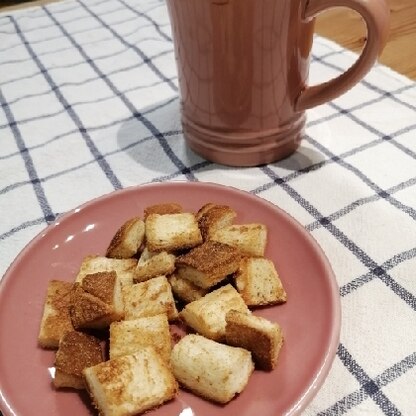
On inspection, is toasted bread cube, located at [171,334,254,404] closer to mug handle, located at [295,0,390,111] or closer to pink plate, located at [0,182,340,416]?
pink plate, located at [0,182,340,416]

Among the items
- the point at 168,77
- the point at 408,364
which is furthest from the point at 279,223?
the point at 168,77

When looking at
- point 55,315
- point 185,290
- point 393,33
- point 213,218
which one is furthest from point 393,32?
point 55,315

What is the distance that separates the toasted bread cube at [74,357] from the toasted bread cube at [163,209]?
8.0 inches

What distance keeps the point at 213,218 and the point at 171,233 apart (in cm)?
7

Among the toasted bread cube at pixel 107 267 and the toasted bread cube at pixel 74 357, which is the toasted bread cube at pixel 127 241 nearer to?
the toasted bread cube at pixel 107 267

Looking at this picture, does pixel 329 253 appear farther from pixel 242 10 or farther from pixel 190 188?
pixel 242 10

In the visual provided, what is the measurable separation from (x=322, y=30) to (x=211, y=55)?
679mm

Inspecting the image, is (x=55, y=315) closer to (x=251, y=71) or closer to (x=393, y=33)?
(x=251, y=71)

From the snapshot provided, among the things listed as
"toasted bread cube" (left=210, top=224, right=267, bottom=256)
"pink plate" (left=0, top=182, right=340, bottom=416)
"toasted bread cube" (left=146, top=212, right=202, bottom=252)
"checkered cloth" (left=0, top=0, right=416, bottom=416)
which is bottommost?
"checkered cloth" (left=0, top=0, right=416, bottom=416)

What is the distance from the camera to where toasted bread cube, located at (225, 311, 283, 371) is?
50cm

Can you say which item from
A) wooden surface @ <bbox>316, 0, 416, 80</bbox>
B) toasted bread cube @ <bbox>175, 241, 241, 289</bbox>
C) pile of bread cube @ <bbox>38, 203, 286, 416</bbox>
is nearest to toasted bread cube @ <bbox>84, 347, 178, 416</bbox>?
pile of bread cube @ <bbox>38, 203, 286, 416</bbox>

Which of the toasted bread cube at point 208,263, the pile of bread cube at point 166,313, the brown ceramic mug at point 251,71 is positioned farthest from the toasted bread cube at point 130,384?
the brown ceramic mug at point 251,71

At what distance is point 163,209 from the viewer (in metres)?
0.70

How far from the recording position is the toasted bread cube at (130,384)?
1.55 ft
